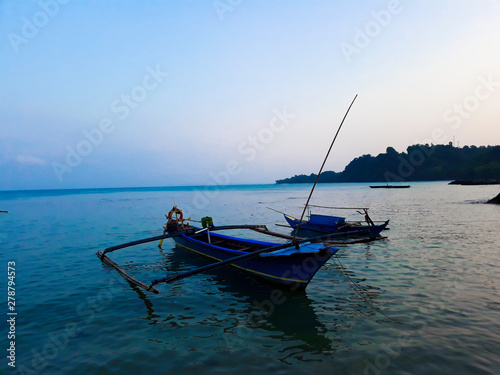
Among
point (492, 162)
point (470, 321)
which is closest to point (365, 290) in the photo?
point (470, 321)

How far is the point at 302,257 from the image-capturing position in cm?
862

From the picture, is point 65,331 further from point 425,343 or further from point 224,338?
point 425,343

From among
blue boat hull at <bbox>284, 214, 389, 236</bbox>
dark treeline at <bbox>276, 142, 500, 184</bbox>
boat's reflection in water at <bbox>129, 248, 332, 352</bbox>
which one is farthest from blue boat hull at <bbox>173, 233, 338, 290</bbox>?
dark treeline at <bbox>276, 142, 500, 184</bbox>

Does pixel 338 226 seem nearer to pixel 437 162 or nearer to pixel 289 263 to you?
pixel 289 263

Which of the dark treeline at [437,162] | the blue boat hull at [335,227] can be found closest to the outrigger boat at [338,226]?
the blue boat hull at [335,227]

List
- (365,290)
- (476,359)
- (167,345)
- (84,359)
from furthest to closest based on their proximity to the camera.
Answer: (365,290)
(167,345)
(84,359)
(476,359)

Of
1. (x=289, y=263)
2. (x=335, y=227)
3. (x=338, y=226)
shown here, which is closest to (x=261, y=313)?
(x=289, y=263)

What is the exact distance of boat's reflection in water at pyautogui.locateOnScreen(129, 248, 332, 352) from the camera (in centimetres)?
676

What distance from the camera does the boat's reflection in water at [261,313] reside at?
22.2 ft

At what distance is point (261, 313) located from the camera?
8.04 meters

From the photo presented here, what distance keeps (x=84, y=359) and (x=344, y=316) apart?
21.1 feet

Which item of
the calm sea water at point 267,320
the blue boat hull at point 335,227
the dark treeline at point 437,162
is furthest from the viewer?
the dark treeline at point 437,162

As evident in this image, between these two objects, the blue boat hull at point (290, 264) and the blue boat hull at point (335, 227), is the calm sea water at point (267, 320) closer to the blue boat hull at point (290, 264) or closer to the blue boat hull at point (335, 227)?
the blue boat hull at point (290, 264)

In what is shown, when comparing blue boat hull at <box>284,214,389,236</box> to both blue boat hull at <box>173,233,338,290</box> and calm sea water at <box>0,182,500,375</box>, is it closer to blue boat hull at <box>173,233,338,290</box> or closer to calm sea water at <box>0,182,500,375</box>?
calm sea water at <box>0,182,500,375</box>
